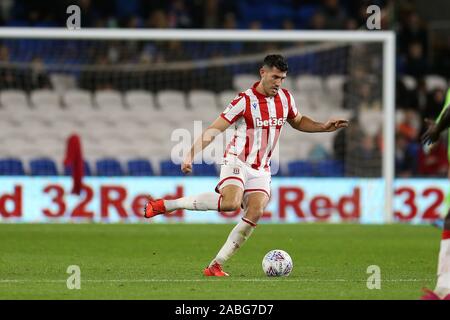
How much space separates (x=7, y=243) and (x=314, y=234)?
4838 mm

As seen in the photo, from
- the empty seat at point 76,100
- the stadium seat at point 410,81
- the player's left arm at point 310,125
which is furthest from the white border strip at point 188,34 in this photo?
the player's left arm at point 310,125

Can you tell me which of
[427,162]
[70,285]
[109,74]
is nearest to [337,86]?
[427,162]

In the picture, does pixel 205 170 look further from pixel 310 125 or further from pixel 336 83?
pixel 310 125

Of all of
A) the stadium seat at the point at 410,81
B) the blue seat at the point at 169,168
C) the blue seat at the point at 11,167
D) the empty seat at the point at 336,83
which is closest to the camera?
the blue seat at the point at 11,167

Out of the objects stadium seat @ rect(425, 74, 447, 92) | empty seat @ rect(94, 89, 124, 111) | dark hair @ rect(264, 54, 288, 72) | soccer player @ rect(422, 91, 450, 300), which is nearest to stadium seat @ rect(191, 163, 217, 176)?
empty seat @ rect(94, 89, 124, 111)

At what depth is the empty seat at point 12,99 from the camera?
2117 cm

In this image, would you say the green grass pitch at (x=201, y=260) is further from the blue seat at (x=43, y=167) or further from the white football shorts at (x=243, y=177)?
the blue seat at (x=43, y=167)

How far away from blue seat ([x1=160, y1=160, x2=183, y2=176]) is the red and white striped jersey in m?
9.92

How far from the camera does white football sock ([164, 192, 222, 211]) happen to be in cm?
1038

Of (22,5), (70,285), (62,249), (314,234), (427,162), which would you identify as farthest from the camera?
(22,5)

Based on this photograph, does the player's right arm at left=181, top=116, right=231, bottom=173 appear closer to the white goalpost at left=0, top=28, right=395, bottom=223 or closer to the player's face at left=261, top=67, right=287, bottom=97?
the player's face at left=261, top=67, right=287, bottom=97

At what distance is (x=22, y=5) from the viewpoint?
2309cm

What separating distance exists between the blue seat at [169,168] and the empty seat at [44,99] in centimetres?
236
